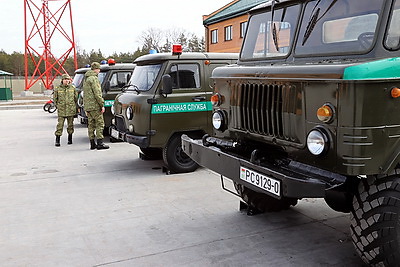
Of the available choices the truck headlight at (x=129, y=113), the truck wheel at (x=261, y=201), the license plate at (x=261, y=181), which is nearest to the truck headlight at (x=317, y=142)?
the license plate at (x=261, y=181)

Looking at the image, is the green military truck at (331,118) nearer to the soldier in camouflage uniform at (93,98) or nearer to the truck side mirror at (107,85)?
the soldier in camouflage uniform at (93,98)

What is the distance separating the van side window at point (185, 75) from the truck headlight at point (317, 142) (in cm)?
411

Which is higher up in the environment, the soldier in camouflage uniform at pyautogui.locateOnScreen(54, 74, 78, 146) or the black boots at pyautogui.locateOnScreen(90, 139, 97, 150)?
the soldier in camouflage uniform at pyautogui.locateOnScreen(54, 74, 78, 146)

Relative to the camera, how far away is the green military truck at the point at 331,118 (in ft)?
9.36

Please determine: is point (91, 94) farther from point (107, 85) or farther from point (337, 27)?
point (337, 27)

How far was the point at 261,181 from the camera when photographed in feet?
10.9

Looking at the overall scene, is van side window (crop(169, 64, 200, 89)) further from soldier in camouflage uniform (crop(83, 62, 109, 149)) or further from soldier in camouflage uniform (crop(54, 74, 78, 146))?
soldier in camouflage uniform (crop(54, 74, 78, 146))

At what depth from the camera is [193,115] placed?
272 inches

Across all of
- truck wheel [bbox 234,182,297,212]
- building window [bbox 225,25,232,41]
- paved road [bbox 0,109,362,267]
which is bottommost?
paved road [bbox 0,109,362,267]

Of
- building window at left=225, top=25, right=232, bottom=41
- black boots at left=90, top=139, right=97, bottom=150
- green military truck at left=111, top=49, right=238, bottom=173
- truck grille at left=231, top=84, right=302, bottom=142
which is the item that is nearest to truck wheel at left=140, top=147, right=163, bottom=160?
green military truck at left=111, top=49, right=238, bottom=173

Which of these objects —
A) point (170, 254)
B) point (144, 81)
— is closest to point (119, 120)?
point (144, 81)

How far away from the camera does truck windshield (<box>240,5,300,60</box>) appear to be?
3949 millimetres

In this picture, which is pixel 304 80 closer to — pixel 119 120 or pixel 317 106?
pixel 317 106

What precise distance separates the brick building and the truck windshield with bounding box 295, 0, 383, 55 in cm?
2406
